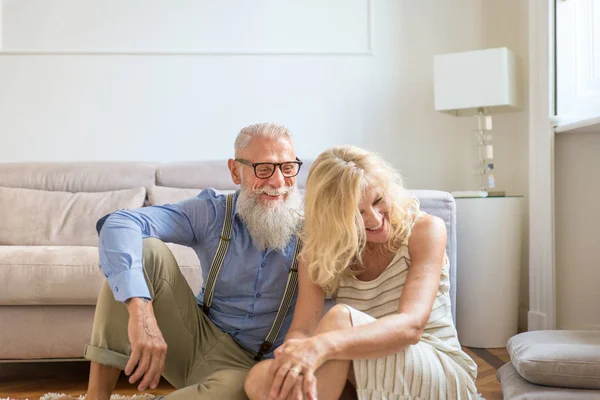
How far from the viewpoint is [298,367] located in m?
1.27

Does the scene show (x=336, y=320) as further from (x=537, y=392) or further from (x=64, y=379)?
(x=64, y=379)

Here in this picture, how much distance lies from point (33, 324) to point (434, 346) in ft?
4.96

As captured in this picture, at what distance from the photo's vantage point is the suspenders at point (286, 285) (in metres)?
1.74

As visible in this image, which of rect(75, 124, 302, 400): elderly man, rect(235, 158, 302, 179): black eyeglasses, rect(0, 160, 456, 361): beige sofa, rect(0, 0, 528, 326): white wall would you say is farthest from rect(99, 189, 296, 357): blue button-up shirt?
rect(0, 0, 528, 326): white wall

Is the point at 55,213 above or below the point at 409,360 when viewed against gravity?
above

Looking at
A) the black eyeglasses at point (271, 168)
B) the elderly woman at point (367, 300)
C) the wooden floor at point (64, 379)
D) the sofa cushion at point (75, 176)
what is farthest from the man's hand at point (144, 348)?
the sofa cushion at point (75, 176)

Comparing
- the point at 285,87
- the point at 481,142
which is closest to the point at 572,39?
the point at 481,142

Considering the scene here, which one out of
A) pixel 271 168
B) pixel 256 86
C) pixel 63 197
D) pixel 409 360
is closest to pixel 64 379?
pixel 63 197

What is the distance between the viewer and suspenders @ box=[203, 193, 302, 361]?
5.70ft

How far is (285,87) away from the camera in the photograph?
371 centimetres

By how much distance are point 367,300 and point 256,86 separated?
7.73 feet

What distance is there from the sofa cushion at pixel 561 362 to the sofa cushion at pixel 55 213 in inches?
71.5

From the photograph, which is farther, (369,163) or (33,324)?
(33,324)

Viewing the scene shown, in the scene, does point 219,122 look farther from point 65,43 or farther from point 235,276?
point 235,276
